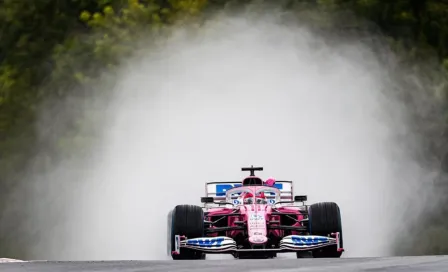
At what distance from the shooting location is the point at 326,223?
64.4 ft

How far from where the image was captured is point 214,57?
42.4m

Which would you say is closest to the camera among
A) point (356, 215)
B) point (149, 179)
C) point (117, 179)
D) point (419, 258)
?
point (419, 258)

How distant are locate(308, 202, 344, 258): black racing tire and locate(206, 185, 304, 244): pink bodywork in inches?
31.3

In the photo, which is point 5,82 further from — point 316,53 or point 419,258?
point 419,258

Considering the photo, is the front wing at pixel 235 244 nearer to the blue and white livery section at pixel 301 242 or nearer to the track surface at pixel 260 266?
the blue and white livery section at pixel 301 242

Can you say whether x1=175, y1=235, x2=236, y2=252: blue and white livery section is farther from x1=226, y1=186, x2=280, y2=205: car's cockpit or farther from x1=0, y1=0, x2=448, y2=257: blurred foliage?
x1=0, y1=0, x2=448, y2=257: blurred foliage

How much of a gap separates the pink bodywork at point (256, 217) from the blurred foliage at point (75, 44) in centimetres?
1715

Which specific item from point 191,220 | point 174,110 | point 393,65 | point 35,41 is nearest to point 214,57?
point 174,110

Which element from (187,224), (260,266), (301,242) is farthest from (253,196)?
(260,266)

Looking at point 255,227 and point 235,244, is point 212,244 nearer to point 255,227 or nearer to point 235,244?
point 235,244

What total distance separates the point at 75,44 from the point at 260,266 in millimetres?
32315

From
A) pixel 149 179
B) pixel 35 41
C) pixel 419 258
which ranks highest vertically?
pixel 35 41

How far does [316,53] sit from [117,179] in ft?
26.8

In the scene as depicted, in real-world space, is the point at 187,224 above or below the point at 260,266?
above
